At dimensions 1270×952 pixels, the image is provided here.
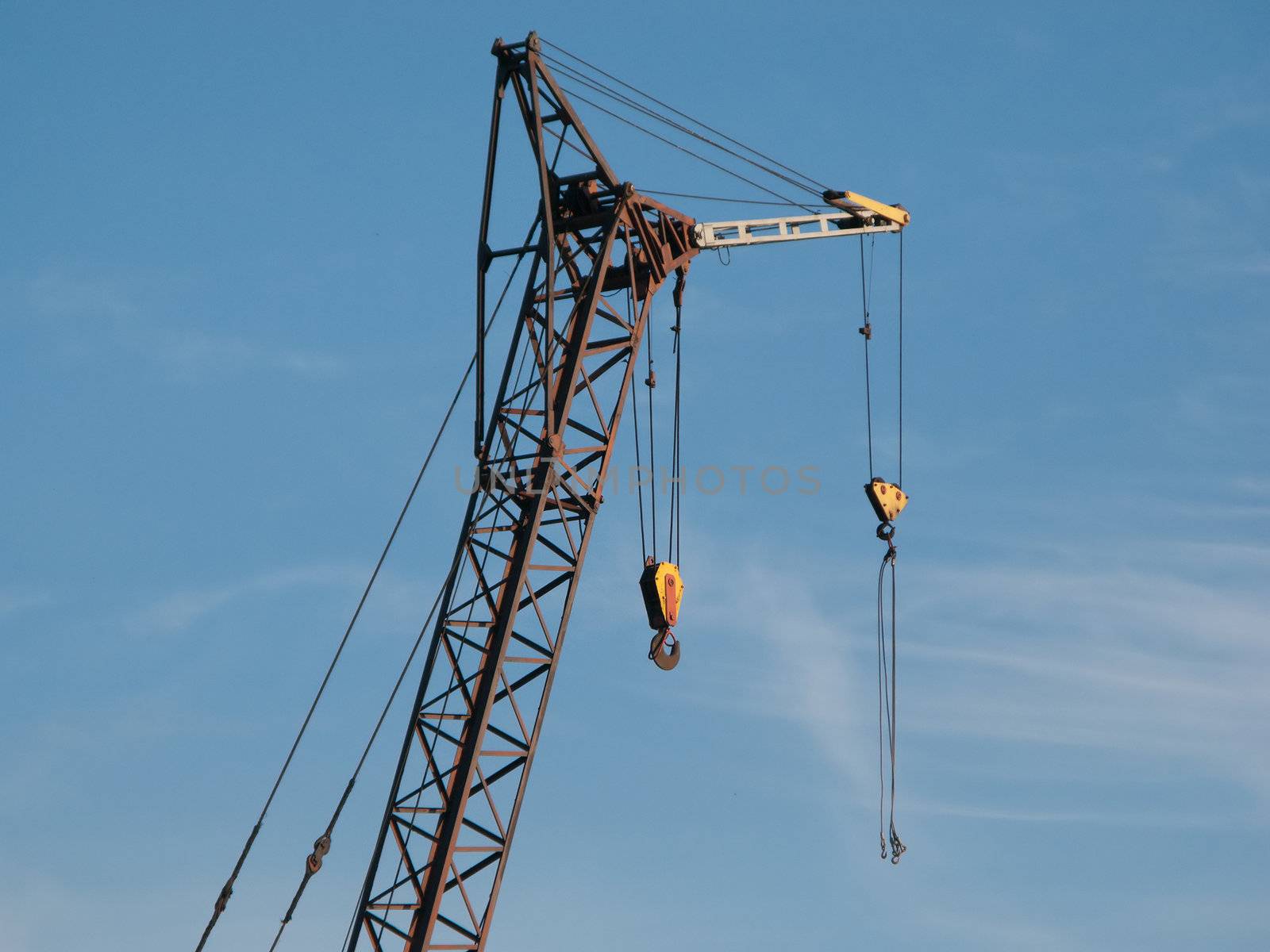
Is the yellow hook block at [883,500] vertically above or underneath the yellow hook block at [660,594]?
above

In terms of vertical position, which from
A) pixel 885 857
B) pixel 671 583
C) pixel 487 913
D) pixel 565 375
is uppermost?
pixel 565 375

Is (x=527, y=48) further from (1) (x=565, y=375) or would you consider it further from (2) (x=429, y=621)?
(2) (x=429, y=621)

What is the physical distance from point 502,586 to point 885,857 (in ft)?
33.2

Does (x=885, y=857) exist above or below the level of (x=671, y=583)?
below

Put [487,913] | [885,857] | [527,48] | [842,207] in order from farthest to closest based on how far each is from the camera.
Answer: [842,207], [885,857], [527,48], [487,913]

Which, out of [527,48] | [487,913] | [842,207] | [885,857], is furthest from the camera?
[842,207]

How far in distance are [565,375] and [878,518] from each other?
26.7ft

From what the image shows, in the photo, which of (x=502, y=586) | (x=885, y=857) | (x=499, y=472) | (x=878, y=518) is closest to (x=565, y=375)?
(x=499, y=472)

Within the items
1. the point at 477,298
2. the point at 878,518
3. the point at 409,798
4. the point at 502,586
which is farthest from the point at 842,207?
the point at 409,798

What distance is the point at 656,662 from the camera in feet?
107

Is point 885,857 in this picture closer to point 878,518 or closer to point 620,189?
point 878,518

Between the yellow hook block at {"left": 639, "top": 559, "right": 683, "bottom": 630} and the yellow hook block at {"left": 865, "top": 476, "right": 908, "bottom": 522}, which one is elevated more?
the yellow hook block at {"left": 865, "top": 476, "right": 908, "bottom": 522}

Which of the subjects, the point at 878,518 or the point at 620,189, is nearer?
the point at 620,189

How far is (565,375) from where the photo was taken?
32500 mm
